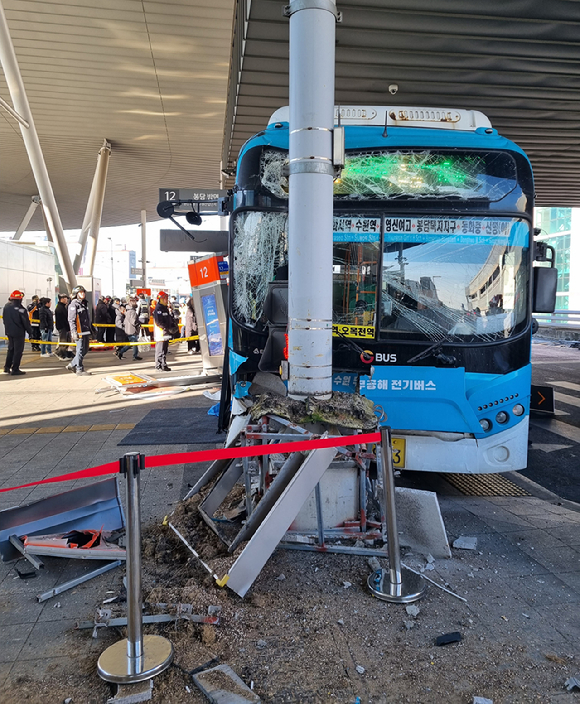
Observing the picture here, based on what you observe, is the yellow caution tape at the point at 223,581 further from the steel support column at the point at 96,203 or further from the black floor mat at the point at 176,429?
the steel support column at the point at 96,203

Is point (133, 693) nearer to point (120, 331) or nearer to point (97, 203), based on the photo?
point (120, 331)

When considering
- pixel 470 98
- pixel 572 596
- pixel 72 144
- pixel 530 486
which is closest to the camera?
pixel 572 596

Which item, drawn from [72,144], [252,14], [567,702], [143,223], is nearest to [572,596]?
[567,702]

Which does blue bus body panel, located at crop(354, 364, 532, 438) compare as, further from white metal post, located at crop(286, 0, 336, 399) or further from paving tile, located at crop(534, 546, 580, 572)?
paving tile, located at crop(534, 546, 580, 572)

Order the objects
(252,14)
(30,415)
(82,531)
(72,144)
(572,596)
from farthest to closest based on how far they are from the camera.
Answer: (72,144) → (30,415) → (252,14) → (82,531) → (572,596)

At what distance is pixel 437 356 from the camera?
4992mm

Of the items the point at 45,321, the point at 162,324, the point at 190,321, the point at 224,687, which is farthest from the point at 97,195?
the point at 224,687

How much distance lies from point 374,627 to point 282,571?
835mm

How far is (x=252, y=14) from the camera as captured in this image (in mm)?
7566

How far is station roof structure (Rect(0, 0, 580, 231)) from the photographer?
8023 mm

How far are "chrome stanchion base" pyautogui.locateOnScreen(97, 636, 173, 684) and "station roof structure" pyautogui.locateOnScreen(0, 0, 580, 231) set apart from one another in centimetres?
769

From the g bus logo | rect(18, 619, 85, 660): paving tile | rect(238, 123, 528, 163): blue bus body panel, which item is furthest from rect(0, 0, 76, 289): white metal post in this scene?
rect(18, 619, 85, 660): paving tile

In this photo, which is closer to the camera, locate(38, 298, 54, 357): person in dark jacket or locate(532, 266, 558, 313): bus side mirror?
locate(532, 266, 558, 313): bus side mirror

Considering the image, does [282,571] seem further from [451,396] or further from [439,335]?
[439,335]
